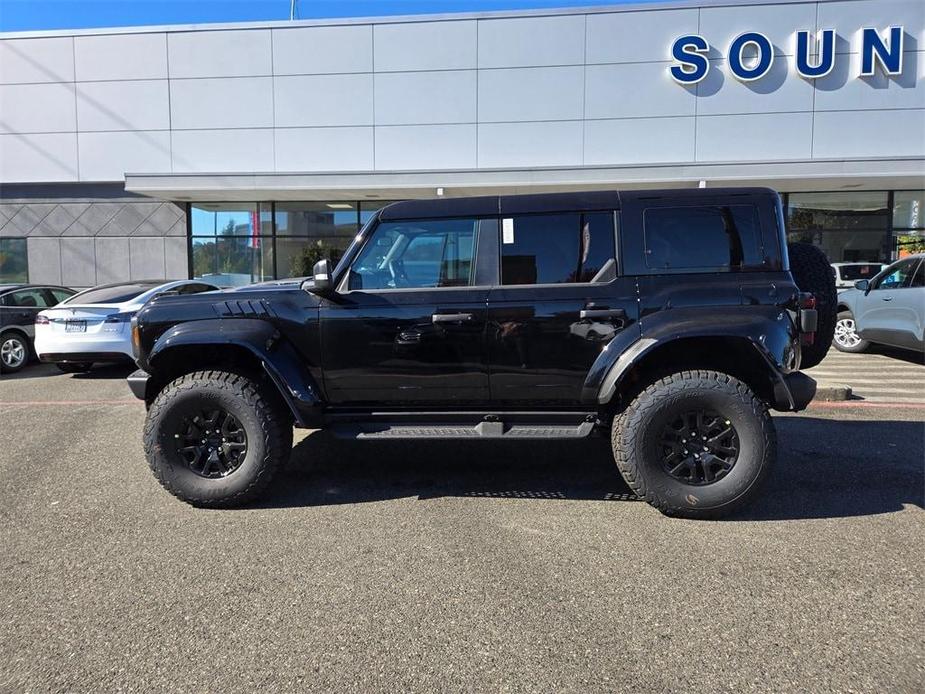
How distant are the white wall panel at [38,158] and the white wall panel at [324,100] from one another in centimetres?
551

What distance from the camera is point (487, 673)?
2.53 metres

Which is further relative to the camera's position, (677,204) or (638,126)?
(638,126)

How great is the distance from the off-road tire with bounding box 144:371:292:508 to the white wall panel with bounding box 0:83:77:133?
15.4 meters

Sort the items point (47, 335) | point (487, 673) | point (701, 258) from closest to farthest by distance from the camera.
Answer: point (487, 673) → point (701, 258) → point (47, 335)

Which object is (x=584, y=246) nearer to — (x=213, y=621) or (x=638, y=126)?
(x=213, y=621)

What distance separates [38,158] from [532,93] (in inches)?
493

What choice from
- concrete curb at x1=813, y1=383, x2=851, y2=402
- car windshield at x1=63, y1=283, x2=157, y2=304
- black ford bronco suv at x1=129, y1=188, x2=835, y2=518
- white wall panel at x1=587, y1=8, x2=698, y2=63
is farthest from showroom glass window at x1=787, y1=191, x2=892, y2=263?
car windshield at x1=63, y1=283, x2=157, y2=304

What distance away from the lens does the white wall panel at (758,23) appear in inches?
571

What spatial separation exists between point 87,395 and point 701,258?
765 cm

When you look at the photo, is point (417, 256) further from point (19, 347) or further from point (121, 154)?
point (121, 154)

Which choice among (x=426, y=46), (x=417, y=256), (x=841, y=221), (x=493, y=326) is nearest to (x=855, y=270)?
(x=841, y=221)

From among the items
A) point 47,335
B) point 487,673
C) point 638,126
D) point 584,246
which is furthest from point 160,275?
point 487,673

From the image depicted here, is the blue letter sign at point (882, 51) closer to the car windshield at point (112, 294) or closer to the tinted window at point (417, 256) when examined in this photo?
the tinted window at point (417, 256)

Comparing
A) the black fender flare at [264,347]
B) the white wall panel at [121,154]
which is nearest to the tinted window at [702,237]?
the black fender flare at [264,347]
